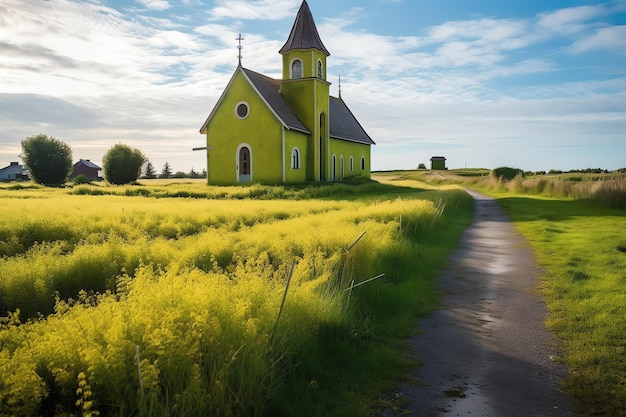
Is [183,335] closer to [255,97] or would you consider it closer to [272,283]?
[272,283]

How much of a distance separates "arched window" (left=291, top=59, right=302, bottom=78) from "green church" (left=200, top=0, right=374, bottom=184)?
8 cm

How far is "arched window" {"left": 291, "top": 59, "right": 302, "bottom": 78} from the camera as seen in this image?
1752 inches

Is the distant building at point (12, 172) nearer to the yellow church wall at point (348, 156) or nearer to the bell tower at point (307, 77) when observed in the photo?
the yellow church wall at point (348, 156)

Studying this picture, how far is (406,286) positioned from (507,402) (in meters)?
4.66

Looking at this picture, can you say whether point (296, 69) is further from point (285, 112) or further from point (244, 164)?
point (244, 164)

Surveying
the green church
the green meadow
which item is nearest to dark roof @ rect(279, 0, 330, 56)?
the green church

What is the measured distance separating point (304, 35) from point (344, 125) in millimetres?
13480

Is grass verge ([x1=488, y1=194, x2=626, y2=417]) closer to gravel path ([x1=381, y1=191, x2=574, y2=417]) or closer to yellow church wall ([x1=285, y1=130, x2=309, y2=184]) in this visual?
gravel path ([x1=381, y1=191, x2=574, y2=417])

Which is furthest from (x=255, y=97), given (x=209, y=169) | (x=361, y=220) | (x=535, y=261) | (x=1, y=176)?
(x=1, y=176)

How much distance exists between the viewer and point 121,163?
197 feet

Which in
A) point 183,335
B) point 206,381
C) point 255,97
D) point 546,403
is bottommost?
point 546,403

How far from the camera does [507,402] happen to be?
5.84m

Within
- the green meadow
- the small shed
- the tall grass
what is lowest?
the green meadow

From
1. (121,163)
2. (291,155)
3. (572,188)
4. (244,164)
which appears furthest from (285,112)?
(121,163)
